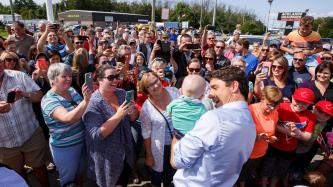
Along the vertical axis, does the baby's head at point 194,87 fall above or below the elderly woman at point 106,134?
above

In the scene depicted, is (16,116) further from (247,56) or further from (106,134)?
(247,56)

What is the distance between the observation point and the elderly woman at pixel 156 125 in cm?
294

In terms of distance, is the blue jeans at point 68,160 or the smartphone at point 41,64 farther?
the smartphone at point 41,64

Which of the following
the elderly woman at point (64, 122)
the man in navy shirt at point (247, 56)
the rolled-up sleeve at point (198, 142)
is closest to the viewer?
the rolled-up sleeve at point (198, 142)

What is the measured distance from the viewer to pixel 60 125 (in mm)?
2807

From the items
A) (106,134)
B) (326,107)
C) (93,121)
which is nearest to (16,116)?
(93,121)

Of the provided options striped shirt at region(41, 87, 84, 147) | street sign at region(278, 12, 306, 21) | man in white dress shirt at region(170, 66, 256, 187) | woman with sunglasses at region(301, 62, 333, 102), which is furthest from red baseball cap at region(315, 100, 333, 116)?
street sign at region(278, 12, 306, 21)

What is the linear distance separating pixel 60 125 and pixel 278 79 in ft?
10.1

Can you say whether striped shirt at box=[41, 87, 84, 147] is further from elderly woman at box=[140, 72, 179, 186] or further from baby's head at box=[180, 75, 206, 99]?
baby's head at box=[180, 75, 206, 99]

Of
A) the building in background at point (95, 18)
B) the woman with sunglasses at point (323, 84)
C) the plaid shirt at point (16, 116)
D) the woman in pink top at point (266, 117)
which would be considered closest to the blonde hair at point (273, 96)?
the woman in pink top at point (266, 117)

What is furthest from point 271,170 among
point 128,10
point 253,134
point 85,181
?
point 128,10

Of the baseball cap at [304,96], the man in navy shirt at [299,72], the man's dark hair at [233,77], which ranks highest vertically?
the man's dark hair at [233,77]

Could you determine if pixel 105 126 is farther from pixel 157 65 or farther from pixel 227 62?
pixel 227 62

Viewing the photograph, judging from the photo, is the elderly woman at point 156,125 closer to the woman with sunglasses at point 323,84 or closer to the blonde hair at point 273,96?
the blonde hair at point 273,96
